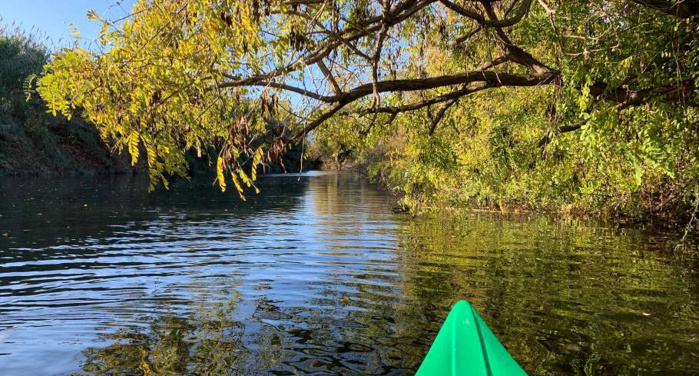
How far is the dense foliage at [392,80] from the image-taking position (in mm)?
5961

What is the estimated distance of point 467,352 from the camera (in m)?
2.70

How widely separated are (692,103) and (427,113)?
23.0ft

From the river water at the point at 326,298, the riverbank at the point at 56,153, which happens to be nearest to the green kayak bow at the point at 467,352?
Answer: the river water at the point at 326,298

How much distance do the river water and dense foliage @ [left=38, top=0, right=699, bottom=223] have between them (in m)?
2.45

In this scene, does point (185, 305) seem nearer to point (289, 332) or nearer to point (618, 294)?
point (289, 332)

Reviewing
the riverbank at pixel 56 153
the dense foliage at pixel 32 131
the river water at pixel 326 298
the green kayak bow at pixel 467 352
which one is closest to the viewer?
the green kayak bow at pixel 467 352

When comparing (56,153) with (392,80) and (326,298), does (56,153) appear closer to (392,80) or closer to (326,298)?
(326,298)

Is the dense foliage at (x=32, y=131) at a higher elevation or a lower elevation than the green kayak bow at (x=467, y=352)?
higher

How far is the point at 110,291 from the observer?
36.3 ft

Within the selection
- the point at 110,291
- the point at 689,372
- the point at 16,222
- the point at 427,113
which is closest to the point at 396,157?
the point at 427,113

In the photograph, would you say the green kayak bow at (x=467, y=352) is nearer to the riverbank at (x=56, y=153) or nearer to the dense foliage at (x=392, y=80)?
the dense foliage at (x=392, y=80)

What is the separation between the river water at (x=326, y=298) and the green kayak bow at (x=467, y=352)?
4.23 metres

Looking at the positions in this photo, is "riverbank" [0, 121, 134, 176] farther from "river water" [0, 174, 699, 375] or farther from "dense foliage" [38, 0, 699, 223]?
"dense foliage" [38, 0, 699, 223]

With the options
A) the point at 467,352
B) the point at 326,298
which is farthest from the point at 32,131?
the point at 467,352
